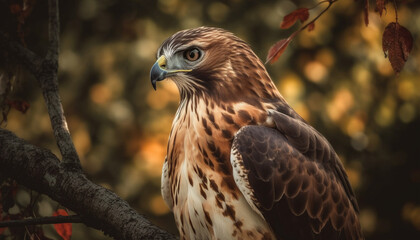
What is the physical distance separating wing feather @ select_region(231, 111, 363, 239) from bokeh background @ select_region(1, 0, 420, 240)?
7.73 ft

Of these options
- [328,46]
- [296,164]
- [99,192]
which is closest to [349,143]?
[328,46]

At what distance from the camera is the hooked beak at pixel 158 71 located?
2836 millimetres

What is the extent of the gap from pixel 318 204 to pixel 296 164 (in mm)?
228

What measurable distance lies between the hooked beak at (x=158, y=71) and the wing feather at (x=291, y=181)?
514 mm

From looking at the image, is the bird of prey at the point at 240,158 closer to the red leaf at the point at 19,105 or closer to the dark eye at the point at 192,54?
the dark eye at the point at 192,54

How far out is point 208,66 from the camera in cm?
291

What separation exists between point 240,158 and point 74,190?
2.62ft

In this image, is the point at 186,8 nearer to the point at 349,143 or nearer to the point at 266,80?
the point at 349,143

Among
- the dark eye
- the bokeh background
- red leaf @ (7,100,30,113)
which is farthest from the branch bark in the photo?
the bokeh background

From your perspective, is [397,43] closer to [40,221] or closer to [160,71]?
[160,71]

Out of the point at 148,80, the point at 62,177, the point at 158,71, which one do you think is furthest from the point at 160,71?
the point at 148,80

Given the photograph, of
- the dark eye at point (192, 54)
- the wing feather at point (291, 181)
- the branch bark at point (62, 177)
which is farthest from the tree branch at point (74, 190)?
the dark eye at point (192, 54)

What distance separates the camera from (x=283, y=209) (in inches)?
103

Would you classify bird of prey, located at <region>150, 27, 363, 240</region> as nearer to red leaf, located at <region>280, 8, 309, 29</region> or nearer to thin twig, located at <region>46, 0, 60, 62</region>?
red leaf, located at <region>280, 8, 309, 29</region>
